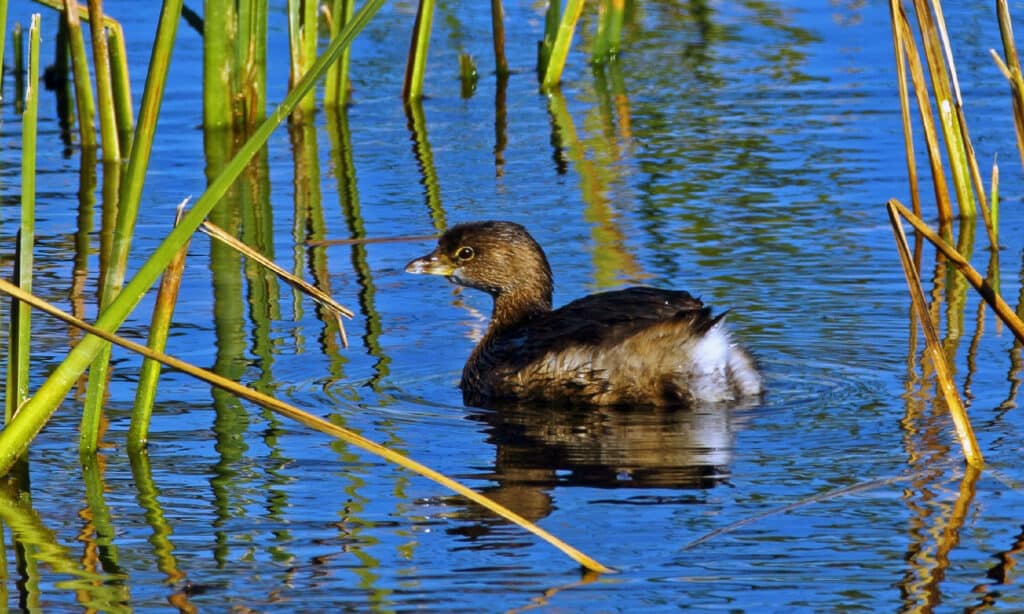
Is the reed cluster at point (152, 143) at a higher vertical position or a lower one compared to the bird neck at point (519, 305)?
higher

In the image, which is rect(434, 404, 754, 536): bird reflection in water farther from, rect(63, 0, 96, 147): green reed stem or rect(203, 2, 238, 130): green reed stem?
rect(203, 2, 238, 130): green reed stem

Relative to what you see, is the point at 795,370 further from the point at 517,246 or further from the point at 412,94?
the point at 412,94

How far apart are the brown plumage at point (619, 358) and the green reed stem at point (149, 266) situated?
1.90 meters

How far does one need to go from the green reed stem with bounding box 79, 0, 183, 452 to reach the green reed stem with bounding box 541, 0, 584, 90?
21.4ft

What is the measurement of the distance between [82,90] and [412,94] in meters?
2.47

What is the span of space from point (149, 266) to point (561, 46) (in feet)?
25.3

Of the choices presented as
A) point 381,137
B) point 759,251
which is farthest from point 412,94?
point 759,251

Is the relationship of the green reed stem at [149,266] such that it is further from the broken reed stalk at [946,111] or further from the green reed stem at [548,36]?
the green reed stem at [548,36]

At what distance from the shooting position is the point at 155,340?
492 centimetres

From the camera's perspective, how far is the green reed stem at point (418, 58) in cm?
1116

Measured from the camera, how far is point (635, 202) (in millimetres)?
9234

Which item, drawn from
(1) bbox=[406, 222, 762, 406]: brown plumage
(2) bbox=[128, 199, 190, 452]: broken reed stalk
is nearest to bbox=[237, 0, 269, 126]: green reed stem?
(1) bbox=[406, 222, 762, 406]: brown plumage

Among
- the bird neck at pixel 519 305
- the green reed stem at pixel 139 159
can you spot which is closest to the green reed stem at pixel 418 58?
the bird neck at pixel 519 305

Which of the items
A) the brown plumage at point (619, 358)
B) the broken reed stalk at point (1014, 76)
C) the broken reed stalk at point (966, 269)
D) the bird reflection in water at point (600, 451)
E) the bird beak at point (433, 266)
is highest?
the broken reed stalk at point (1014, 76)
